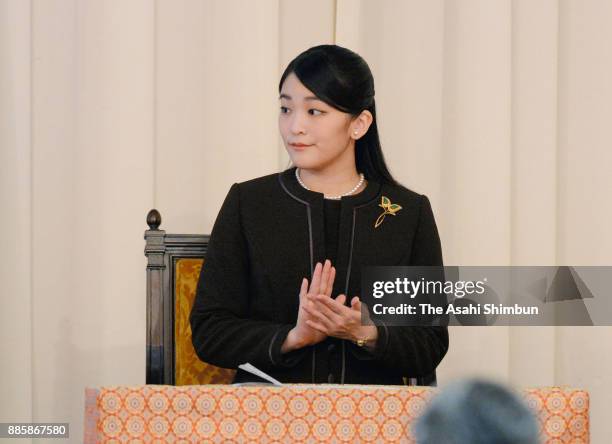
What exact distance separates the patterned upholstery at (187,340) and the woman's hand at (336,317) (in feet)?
1.30

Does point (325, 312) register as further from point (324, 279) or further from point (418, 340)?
point (418, 340)

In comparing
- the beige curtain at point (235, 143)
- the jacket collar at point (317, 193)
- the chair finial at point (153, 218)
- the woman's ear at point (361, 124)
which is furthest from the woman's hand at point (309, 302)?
the beige curtain at point (235, 143)

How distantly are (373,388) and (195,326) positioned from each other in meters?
0.74

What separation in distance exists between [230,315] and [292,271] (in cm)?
13

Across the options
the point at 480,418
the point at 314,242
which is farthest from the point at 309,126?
the point at 480,418

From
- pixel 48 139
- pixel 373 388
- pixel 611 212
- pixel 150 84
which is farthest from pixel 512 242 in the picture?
pixel 373 388

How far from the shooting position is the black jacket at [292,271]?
1.71 metres

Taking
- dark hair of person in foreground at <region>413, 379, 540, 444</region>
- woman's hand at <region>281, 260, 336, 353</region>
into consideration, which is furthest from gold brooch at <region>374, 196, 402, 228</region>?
dark hair of person in foreground at <region>413, 379, 540, 444</region>

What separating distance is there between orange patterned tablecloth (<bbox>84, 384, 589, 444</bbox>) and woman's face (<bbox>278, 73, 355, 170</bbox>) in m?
0.74

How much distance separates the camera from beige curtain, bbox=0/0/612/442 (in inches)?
99.0

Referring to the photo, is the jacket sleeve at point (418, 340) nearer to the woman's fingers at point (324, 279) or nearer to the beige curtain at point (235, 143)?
the woman's fingers at point (324, 279)

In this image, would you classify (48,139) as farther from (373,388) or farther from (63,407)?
(373,388)

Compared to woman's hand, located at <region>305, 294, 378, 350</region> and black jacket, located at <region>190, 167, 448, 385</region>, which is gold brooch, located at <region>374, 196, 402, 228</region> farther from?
woman's hand, located at <region>305, 294, 378, 350</region>

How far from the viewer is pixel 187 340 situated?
6.45ft
